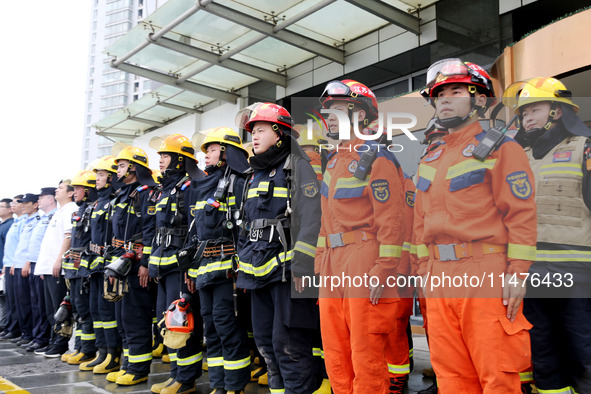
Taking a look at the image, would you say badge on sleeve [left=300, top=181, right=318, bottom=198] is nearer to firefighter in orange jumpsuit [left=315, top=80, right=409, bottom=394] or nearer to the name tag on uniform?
firefighter in orange jumpsuit [left=315, top=80, right=409, bottom=394]

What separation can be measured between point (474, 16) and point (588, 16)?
8.95ft

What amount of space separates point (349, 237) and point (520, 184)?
47.7 inches

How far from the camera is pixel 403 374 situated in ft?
14.6

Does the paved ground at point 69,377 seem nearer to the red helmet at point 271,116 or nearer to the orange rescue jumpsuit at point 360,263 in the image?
the orange rescue jumpsuit at point 360,263

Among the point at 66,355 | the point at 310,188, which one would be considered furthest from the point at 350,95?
the point at 66,355

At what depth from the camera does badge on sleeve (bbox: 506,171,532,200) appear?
2832 mm

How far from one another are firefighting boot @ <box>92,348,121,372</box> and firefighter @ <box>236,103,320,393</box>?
303 centimetres

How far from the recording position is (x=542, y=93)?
3707mm

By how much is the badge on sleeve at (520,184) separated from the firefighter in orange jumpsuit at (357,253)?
855 millimetres

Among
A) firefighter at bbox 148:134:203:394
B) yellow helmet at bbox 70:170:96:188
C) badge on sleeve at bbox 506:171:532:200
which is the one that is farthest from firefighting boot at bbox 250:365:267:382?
yellow helmet at bbox 70:170:96:188

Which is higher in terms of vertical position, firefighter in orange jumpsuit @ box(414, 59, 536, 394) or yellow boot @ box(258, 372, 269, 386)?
firefighter in orange jumpsuit @ box(414, 59, 536, 394)

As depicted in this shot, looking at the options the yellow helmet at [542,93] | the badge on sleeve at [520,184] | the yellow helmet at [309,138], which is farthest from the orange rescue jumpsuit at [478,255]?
the yellow helmet at [309,138]

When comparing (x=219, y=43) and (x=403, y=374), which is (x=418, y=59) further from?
(x=403, y=374)

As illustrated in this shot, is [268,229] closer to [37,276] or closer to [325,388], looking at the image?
[325,388]
